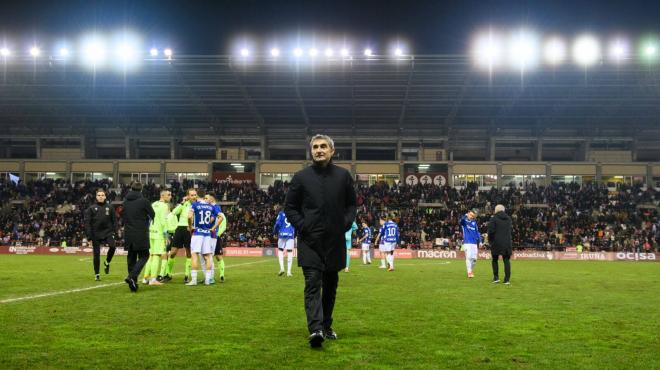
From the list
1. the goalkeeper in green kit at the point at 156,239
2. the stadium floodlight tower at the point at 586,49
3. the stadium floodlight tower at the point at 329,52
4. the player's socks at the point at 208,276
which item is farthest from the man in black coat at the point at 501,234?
the stadium floodlight tower at the point at 586,49

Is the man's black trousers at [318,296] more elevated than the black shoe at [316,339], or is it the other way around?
the man's black trousers at [318,296]

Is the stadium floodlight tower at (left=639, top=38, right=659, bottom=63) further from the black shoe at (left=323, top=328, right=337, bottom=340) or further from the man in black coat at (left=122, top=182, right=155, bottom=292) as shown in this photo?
the black shoe at (left=323, top=328, right=337, bottom=340)

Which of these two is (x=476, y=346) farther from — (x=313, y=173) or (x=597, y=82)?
(x=597, y=82)

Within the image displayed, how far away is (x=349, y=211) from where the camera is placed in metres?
6.90

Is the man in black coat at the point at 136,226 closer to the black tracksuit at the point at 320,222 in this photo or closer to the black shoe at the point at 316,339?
the black tracksuit at the point at 320,222

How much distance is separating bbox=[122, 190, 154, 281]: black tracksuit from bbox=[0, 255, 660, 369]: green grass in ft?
2.71

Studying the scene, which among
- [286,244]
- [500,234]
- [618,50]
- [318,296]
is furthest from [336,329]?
[618,50]

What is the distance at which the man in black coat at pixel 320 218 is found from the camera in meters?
6.55

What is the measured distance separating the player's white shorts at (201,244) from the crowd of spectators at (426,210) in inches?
1129

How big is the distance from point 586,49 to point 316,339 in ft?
140

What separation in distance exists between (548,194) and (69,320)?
50210 mm

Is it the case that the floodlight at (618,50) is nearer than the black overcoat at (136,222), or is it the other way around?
the black overcoat at (136,222)

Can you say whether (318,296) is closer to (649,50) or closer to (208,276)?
(208,276)

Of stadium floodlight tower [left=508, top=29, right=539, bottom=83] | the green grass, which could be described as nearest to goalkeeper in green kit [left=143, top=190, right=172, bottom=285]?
the green grass
